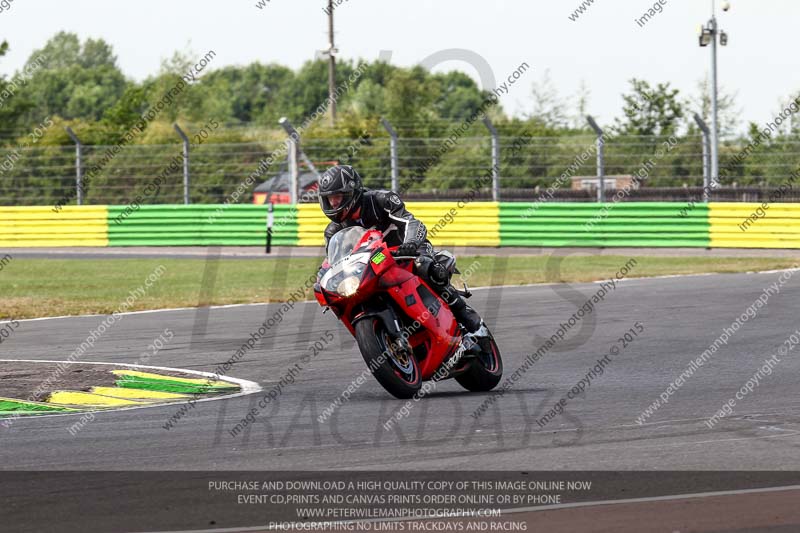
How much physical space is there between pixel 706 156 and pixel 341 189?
19914 millimetres

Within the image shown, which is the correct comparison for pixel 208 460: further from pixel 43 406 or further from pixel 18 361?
pixel 18 361

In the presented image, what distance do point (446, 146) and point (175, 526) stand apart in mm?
24863

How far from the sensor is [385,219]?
383 inches

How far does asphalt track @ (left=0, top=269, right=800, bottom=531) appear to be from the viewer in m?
6.84

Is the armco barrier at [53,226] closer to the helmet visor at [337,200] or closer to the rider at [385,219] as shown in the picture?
the rider at [385,219]

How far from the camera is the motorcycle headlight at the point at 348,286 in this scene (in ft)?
29.1

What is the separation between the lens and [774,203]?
26.4m

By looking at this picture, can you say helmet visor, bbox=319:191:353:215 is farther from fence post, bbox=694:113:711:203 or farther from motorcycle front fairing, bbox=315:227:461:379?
fence post, bbox=694:113:711:203

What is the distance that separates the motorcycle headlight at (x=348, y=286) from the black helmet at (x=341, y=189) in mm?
728

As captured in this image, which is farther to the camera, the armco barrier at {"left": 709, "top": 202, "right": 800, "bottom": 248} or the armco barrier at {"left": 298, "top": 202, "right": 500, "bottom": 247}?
the armco barrier at {"left": 298, "top": 202, "right": 500, "bottom": 247}

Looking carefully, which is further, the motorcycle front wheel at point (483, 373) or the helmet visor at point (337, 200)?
the motorcycle front wheel at point (483, 373)

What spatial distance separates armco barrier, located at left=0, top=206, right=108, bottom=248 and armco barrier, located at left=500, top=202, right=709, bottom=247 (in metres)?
11.0

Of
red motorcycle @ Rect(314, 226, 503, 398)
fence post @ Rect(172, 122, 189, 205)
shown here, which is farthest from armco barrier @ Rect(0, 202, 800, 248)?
red motorcycle @ Rect(314, 226, 503, 398)

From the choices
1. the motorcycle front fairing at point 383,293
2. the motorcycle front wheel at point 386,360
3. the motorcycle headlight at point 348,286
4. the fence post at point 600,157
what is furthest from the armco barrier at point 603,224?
the motorcycle headlight at point 348,286
